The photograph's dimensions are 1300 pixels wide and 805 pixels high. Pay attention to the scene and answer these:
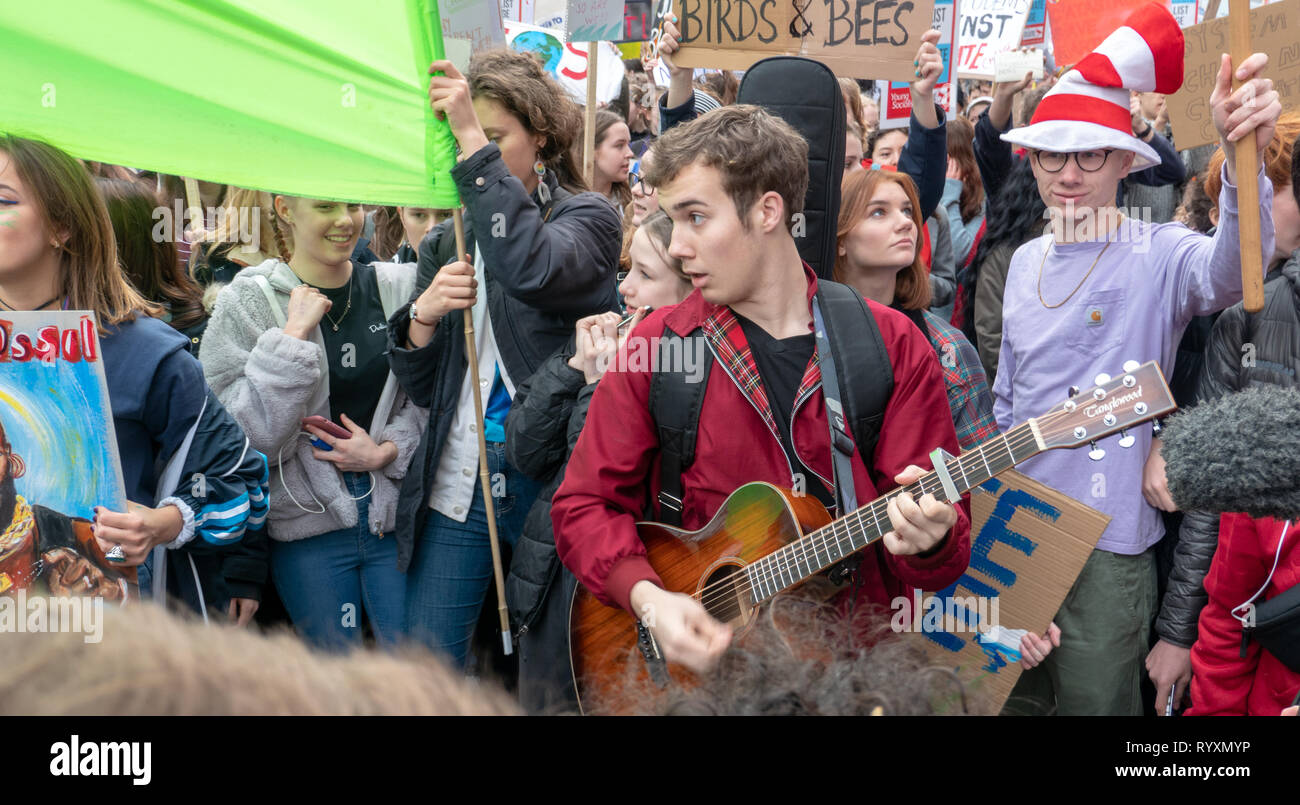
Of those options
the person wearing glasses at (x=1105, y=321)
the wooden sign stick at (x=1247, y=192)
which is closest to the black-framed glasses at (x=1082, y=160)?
the person wearing glasses at (x=1105, y=321)

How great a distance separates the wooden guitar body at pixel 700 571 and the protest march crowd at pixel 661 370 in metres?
0.07

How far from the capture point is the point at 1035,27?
25.2 ft

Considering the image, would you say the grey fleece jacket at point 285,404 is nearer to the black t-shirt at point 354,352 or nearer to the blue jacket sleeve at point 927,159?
the black t-shirt at point 354,352

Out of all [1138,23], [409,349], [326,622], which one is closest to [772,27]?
[1138,23]

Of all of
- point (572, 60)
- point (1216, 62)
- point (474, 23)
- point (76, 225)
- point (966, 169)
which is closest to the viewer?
point (76, 225)

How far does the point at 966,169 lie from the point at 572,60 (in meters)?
3.05

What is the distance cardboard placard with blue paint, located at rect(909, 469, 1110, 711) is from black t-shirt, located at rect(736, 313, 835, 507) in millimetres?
692

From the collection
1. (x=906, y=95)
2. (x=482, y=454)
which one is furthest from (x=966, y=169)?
(x=482, y=454)

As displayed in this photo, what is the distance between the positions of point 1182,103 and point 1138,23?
3.10ft

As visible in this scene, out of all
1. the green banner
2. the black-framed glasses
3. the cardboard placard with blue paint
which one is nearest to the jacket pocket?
the black-framed glasses

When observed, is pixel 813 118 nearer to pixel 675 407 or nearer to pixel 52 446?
pixel 675 407

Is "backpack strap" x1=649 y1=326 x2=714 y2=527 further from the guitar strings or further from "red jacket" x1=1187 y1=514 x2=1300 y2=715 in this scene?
"red jacket" x1=1187 y1=514 x2=1300 y2=715

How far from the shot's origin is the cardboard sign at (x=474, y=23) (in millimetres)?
3771
